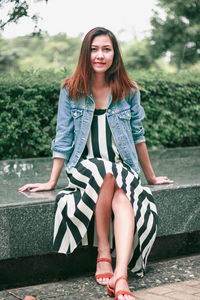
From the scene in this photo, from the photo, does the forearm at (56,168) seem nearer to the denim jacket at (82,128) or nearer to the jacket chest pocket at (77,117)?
the denim jacket at (82,128)

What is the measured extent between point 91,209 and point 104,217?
10cm

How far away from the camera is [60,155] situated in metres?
3.39

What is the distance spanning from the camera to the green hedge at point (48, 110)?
225 inches

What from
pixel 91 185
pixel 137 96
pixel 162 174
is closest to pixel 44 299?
pixel 91 185

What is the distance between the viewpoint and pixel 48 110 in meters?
5.94

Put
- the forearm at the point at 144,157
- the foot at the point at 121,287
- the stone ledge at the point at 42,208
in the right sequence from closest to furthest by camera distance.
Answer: the foot at the point at 121,287, the stone ledge at the point at 42,208, the forearm at the point at 144,157

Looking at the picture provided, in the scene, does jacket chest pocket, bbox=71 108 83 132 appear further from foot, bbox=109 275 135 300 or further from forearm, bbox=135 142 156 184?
foot, bbox=109 275 135 300

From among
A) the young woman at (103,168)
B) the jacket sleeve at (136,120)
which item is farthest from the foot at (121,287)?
the jacket sleeve at (136,120)

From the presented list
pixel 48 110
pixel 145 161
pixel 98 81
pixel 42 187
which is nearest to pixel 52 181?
pixel 42 187

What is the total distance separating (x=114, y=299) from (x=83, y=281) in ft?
1.53

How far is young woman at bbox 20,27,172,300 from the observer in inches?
119

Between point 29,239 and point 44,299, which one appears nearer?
point 44,299

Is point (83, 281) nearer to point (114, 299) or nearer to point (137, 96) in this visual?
point (114, 299)

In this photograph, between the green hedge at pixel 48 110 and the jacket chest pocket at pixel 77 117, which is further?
the green hedge at pixel 48 110
